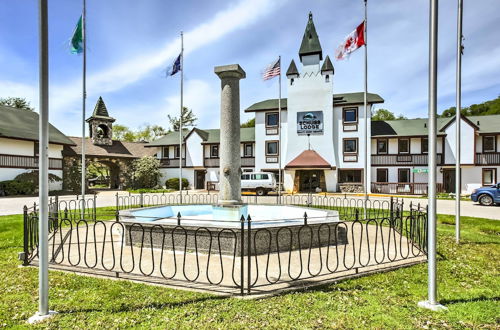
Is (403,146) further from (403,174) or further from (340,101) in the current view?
(340,101)

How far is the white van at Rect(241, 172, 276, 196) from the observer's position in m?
27.4

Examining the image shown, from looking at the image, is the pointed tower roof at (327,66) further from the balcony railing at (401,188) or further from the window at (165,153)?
the window at (165,153)

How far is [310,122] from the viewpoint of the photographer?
102 feet

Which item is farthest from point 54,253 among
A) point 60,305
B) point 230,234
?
point 230,234

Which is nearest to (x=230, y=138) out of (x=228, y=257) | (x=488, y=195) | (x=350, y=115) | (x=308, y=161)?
(x=228, y=257)

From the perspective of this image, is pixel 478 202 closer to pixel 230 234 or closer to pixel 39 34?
pixel 230 234

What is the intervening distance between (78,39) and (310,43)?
82.4 feet

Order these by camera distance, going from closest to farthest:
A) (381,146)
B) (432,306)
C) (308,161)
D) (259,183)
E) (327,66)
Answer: (432,306)
(259,183)
(308,161)
(327,66)
(381,146)

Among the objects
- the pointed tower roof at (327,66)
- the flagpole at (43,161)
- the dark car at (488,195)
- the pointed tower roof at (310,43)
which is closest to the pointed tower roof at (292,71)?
the pointed tower roof at (310,43)

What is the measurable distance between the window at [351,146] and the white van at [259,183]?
9.70 meters

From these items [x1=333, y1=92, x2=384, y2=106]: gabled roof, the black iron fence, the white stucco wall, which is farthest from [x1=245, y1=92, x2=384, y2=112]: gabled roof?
the black iron fence

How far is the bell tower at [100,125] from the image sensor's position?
36719 millimetres

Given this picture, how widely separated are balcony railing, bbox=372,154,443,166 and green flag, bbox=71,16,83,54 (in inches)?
1138

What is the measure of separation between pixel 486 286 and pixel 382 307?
8.23ft
